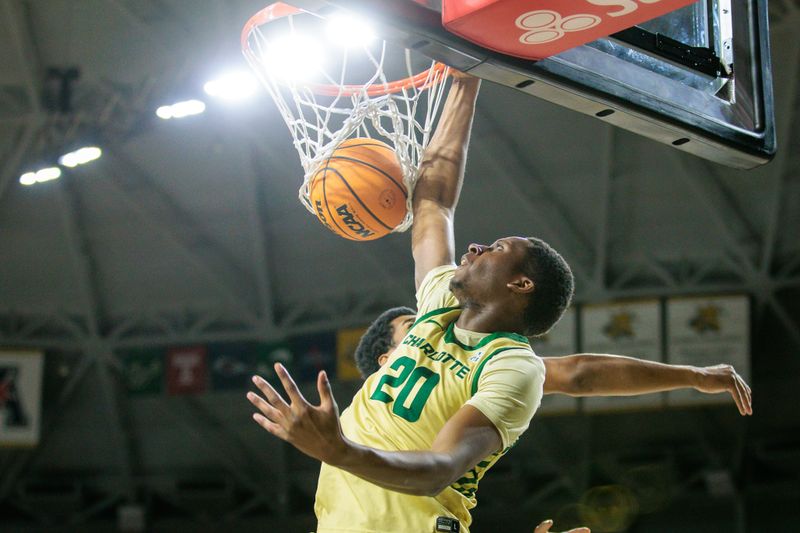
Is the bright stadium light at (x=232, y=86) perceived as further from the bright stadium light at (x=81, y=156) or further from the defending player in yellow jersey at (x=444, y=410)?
the defending player in yellow jersey at (x=444, y=410)

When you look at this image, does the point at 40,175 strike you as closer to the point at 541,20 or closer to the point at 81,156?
the point at 81,156

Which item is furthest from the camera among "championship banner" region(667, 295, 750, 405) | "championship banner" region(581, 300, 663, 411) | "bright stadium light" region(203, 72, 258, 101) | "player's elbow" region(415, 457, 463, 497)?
"championship banner" region(581, 300, 663, 411)

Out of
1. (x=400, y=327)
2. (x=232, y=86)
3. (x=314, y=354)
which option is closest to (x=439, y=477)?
(x=400, y=327)

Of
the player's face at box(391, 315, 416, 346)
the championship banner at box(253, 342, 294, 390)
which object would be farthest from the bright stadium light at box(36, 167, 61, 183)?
the player's face at box(391, 315, 416, 346)

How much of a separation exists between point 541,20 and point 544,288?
870 mm

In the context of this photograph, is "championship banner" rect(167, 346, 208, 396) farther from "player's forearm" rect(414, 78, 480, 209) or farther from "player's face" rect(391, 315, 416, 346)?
"player's forearm" rect(414, 78, 480, 209)

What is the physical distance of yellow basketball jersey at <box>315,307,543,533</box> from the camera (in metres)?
2.90

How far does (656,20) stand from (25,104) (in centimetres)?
822

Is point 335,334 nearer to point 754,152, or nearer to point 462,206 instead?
point 462,206

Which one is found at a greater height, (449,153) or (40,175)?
(40,175)

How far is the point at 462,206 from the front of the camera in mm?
10836

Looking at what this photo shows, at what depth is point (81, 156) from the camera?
33.0 ft

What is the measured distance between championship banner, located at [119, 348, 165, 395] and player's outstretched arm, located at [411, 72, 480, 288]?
27.8 ft

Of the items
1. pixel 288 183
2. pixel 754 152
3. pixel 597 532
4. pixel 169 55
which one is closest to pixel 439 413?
pixel 754 152
